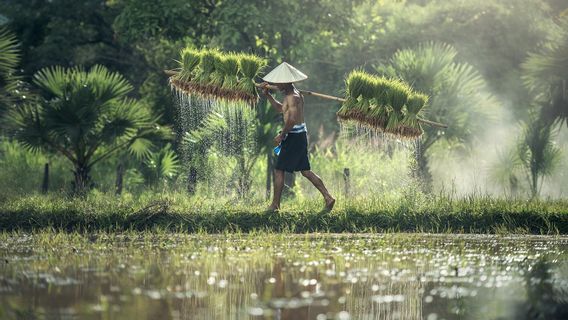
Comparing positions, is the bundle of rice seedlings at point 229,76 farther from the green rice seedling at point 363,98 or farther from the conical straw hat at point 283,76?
the green rice seedling at point 363,98

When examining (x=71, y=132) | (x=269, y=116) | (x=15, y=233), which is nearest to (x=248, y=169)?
(x=269, y=116)

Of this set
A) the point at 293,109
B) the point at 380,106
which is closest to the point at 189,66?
the point at 293,109

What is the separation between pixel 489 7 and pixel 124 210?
2036 centimetres

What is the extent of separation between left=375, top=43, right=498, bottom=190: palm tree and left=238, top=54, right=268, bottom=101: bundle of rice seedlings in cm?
587

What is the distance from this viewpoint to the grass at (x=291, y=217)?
1450 centimetres

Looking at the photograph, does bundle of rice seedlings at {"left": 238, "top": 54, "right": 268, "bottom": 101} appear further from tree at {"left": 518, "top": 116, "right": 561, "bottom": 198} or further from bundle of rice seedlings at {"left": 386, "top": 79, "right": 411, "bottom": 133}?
tree at {"left": 518, "top": 116, "right": 561, "bottom": 198}

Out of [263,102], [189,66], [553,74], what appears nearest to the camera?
[189,66]

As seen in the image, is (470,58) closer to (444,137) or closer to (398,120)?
(444,137)

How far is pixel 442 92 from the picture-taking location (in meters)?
21.8

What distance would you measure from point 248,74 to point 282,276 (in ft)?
19.6

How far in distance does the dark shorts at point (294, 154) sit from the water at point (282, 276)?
5.81ft

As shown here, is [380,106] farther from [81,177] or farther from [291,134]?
[81,177]

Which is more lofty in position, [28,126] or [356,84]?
[356,84]

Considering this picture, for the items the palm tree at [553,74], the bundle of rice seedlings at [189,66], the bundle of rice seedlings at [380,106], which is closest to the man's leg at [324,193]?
the bundle of rice seedlings at [380,106]
